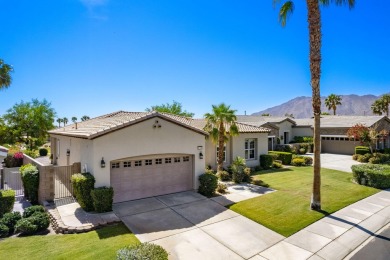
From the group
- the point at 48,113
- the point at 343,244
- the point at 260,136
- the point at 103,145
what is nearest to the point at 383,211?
the point at 343,244

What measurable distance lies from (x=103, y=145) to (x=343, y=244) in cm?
1093

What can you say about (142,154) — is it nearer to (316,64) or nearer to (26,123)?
(316,64)

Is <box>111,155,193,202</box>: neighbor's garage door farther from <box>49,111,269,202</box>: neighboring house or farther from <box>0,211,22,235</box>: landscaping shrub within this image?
<box>0,211,22,235</box>: landscaping shrub

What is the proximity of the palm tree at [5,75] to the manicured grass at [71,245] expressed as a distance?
14.3 m

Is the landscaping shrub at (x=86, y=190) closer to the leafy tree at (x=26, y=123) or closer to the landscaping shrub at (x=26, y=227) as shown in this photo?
the landscaping shrub at (x=26, y=227)

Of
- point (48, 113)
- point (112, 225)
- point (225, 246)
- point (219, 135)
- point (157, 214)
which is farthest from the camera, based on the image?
point (48, 113)

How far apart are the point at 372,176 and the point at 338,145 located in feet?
63.1

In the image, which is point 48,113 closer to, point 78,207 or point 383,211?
point 78,207

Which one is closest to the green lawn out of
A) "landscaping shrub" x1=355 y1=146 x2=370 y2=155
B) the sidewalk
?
the sidewalk

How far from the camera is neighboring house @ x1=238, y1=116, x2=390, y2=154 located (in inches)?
1293

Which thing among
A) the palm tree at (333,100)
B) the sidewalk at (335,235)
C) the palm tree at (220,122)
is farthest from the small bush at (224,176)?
the palm tree at (333,100)

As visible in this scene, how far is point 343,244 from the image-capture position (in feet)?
29.3

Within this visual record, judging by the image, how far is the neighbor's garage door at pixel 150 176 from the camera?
12.7m

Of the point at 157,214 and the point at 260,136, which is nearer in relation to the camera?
the point at 157,214
